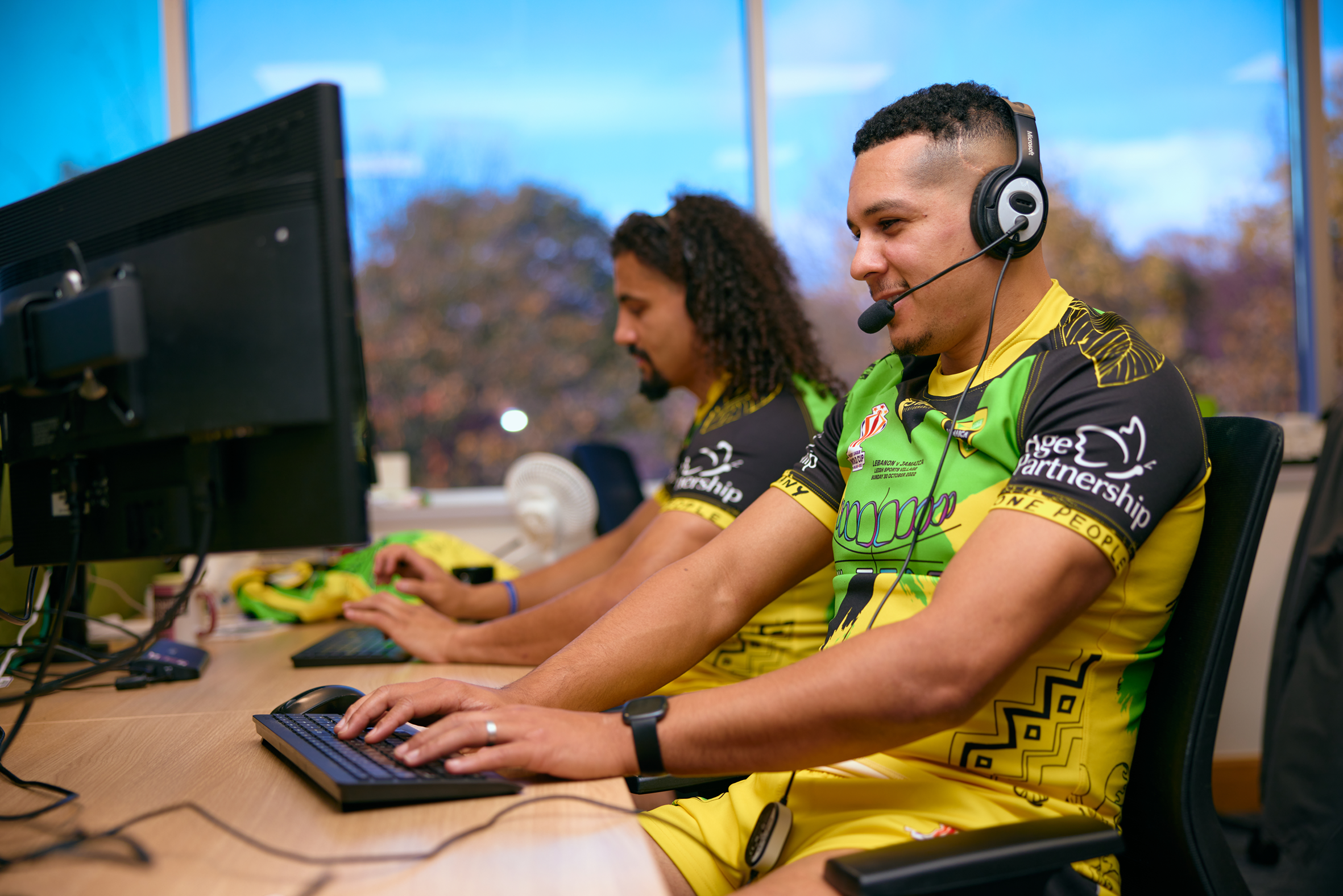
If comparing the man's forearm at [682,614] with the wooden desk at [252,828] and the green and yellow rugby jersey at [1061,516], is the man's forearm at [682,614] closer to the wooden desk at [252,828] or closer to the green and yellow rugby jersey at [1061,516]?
the green and yellow rugby jersey at [1061,516]

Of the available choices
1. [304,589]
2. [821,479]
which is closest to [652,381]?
[821,479]

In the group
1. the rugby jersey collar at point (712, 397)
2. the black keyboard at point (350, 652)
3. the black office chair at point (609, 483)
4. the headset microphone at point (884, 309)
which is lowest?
the black keyboard at point (350, 652)

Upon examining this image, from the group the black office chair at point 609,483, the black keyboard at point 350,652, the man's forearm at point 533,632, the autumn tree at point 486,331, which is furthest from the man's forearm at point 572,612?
the autumn tree at point 486,331

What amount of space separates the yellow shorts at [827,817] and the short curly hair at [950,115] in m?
0.74

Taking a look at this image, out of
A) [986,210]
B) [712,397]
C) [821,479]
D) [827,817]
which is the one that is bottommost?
[827,817]

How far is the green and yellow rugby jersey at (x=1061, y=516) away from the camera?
802mm

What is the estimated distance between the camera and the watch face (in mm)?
788

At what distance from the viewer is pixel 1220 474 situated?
863mm

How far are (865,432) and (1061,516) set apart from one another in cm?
36

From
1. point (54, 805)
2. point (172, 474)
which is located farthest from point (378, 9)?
point (54, 805)

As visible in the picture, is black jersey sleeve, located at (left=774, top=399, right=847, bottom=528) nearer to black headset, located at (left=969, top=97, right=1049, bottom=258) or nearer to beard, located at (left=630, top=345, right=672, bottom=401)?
black headset, located at (left=969, top=97, right=1049, bottom=258)

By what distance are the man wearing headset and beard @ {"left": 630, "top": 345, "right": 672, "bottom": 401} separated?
639 millimetres

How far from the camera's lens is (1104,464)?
2.62 ft

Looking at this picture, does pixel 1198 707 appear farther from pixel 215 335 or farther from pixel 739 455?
pixel 215 335
